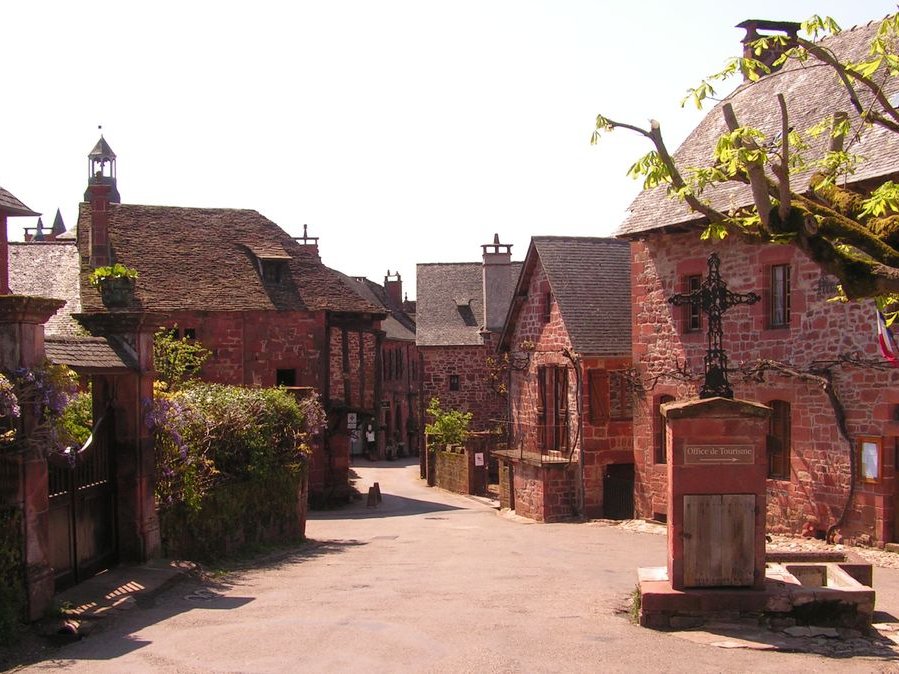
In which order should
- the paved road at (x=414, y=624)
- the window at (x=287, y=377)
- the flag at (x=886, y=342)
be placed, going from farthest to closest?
the window at (x=287, y=377)
the flag at (x=886, y=342)
the paved road at (x=414, y=624)

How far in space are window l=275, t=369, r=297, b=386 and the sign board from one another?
77.2 feet

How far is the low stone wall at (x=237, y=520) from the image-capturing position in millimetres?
14570

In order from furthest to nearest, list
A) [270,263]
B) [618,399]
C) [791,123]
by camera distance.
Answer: [270,263], [618,399], [791,123]

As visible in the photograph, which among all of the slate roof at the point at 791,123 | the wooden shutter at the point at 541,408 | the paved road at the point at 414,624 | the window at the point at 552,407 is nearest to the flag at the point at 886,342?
the slate roof at the point at 791,123

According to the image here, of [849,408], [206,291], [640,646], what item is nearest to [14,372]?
[640,646]

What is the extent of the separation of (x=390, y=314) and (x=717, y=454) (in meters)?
52.8

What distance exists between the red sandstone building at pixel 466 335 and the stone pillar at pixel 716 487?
3275cm

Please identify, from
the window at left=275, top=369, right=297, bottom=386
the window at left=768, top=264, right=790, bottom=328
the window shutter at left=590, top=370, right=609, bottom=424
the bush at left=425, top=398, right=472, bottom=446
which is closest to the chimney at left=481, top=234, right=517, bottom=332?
the bush at left=425, top=398, right=472, bottom=446

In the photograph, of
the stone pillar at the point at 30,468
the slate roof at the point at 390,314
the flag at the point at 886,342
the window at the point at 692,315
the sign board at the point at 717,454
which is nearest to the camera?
the stone pillar at the point at 30,468

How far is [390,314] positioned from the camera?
207 ft

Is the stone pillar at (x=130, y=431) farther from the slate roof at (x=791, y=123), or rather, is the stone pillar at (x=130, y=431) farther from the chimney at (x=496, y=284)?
the chimney at (x=496, y=284)

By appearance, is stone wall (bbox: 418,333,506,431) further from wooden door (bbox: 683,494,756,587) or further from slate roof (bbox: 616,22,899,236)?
wooden door (bbox: 683,494,756,587)

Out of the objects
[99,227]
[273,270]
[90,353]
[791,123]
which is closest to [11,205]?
[99,227]

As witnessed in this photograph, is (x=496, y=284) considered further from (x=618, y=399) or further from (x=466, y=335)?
(x=618, y=399)
